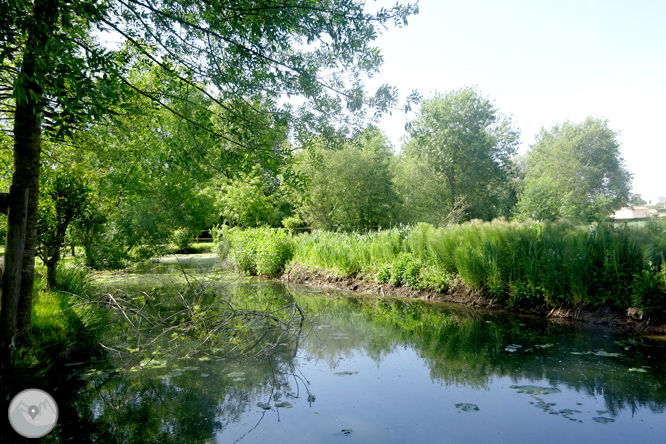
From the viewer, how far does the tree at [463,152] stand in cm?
2967

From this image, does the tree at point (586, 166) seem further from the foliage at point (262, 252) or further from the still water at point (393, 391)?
the still water at point (393, 391)

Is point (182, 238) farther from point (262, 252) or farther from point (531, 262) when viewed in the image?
point (531, 262)

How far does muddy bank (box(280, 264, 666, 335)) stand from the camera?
6164 mm

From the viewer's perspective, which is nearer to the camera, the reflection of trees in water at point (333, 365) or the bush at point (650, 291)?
the reflection of trees in water at point (333, 365)

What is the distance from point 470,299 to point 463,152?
23.3 m

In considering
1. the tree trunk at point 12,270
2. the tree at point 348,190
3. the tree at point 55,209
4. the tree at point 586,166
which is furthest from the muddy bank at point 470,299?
the tree at point 586,166

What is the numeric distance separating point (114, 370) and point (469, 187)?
2878 cm

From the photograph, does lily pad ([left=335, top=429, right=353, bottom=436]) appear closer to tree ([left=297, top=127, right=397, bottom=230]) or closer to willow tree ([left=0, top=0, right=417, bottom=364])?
willow tree ([left=0, top=0, right=417, bottom=364])

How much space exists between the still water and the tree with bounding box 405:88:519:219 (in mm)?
24202

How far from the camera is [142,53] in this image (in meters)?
4.40

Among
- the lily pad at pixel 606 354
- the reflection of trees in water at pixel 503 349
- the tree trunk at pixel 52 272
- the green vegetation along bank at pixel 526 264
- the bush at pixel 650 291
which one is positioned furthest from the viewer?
the tree trunk at pixel 52 272

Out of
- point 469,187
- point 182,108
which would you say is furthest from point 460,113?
point 182,108

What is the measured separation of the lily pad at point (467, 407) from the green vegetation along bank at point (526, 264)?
162 inches

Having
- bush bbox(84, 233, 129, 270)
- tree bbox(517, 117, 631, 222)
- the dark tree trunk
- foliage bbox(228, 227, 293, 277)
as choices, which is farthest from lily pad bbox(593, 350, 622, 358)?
tree bbox(517, 117, 631, 222)
